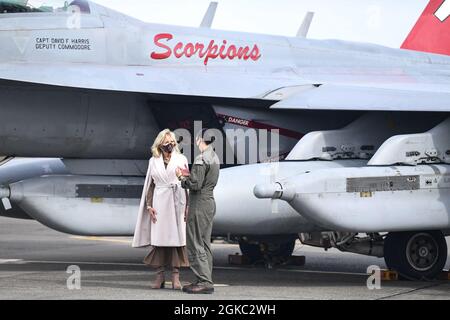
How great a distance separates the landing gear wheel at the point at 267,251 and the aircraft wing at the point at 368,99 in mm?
2616

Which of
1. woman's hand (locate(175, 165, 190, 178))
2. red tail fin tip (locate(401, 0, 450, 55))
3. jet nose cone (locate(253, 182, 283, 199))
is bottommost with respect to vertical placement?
jet nose cone (locate(253, 182, 283, 199))

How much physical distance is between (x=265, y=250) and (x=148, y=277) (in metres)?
2.51

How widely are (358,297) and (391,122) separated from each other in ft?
8.90

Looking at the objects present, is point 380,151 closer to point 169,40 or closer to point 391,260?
point 391,260

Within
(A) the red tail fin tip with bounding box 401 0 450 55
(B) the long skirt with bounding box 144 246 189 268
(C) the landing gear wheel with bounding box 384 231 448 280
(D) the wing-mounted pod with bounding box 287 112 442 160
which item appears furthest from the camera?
(A) the red tail fin tip with bounding box 401 0 450 55

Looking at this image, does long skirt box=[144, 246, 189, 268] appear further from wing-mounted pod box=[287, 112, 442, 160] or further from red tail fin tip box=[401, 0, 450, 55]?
red tail fin tip box=[401, 0, 450, 55]

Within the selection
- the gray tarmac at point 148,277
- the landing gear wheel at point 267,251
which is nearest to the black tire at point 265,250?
the landing gear wheel at point 267,251

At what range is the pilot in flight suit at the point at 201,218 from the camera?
10.1 metres

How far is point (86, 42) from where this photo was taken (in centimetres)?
1232

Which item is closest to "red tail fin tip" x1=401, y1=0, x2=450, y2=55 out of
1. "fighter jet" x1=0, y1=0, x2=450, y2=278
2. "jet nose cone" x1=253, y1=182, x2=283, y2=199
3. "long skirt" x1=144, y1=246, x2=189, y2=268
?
"fighter jet" x1=0, y1=0, x2=450, y2=278

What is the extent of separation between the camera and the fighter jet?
11.4 m

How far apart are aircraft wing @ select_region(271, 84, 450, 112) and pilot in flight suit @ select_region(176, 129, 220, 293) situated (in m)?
1.75

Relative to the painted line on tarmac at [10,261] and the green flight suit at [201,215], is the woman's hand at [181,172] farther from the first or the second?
the painted line on tarmac at [10,261]
